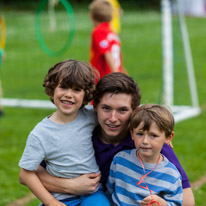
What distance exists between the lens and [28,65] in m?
14.8

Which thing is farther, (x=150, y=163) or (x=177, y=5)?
(x=177, y=5)

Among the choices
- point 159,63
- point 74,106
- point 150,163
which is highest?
point 74,106

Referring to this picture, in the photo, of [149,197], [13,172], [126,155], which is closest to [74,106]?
[126,155]

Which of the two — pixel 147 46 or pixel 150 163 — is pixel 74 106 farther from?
pixel 147 46

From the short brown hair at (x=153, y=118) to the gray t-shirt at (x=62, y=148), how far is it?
1.20ft

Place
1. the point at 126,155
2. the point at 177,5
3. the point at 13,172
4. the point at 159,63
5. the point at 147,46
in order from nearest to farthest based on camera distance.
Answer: the point at 126,155 → the point at 13,172 → the point at 177,5 → the point at 159,63 → the point at 147,46

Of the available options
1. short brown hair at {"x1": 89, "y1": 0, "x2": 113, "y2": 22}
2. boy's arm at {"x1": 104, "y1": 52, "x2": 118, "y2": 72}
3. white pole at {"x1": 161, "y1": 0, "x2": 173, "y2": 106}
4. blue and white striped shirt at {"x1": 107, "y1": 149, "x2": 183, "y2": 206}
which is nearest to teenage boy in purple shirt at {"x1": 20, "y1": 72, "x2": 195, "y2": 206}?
blue and white striped shirt at {"x1": 107, "y1": 149, "x2": 183, "y2": 206}

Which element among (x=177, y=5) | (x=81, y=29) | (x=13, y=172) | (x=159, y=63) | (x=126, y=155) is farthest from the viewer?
(x=81, y=29)

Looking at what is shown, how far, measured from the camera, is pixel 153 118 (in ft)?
8.23

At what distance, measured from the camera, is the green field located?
564 cm

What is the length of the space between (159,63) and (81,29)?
9500mm

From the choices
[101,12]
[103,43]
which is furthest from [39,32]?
[103,43]

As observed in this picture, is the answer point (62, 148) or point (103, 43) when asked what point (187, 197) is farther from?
point (103, 43)

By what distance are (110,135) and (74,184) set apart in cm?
37
